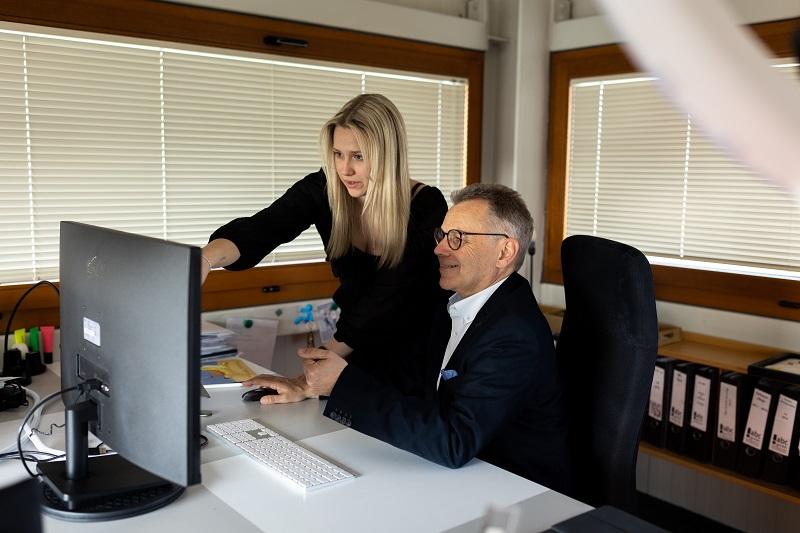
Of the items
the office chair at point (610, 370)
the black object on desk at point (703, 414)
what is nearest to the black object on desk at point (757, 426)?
the black object on desk at point (703, 414)

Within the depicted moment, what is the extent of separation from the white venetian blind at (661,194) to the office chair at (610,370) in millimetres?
1353

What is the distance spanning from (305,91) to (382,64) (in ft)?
1.37

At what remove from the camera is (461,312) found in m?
1.88

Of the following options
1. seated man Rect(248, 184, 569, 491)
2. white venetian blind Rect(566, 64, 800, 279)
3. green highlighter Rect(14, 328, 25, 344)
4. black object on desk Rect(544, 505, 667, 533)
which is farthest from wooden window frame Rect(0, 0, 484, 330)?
black object on desk Rect(544, 505, 667, 533)

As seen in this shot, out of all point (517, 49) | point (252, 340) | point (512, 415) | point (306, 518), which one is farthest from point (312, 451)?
point (517, 49)

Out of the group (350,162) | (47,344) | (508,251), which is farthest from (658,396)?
(47,344)

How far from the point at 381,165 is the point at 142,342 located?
111 centimetres

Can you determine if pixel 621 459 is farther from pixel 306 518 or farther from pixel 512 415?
pixel 306 518

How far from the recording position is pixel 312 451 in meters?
1.64

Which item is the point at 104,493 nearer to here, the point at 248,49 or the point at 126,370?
the point at 126,370

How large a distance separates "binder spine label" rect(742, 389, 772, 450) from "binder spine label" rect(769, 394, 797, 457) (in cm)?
4

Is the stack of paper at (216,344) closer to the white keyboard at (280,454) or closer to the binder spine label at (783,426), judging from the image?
the white keyboard at (280,454)

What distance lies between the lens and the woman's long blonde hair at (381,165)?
2.17m

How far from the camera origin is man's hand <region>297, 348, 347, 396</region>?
1768 mm
